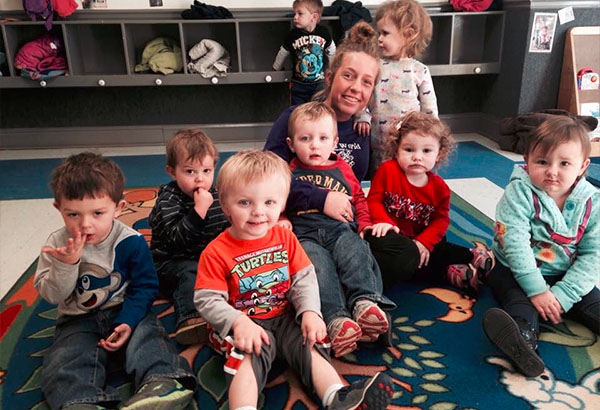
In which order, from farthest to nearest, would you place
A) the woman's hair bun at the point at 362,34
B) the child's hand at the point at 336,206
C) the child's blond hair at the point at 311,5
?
the child's blond hair at the point at 311,5, the woman's hair bun at the point at 362,34, the child's hand at the point at 336,206

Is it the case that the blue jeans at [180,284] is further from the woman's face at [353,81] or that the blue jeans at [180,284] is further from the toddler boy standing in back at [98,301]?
the woman's face at [353,81]

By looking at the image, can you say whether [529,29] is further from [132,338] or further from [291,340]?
[132,338]

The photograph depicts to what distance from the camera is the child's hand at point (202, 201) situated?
56.9 inches

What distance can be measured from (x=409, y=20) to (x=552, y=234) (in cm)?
103

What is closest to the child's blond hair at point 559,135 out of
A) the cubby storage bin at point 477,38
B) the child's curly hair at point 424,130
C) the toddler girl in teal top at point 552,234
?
the toddler girl in teal top at point 552,234

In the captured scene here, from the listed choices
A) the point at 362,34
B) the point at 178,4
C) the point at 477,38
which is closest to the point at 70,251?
the point at 362,34

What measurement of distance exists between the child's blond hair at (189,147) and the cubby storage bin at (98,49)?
2.21 metres

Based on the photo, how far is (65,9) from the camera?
3164 mm

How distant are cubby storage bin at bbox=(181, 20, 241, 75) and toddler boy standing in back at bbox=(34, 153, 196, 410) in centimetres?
235

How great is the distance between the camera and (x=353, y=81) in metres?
1.71

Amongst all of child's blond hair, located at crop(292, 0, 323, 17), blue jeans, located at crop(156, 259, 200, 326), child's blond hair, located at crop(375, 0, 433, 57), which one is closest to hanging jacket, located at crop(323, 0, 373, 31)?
child's blond hair, located at crop(292, 0, 323, 17)

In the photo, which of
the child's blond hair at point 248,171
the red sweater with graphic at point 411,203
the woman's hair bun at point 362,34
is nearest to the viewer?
the child's blond hair at point 248,171

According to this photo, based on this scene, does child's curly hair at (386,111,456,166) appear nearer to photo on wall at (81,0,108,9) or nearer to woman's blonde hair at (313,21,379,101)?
woman's blonde hair at (313,21,379,101)

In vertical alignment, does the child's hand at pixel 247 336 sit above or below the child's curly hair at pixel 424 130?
below
